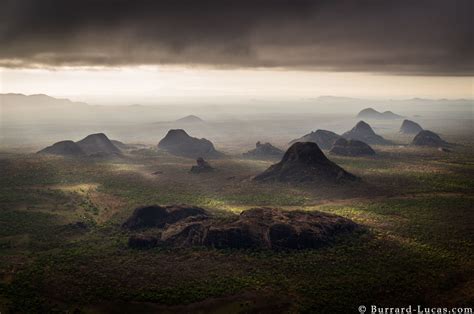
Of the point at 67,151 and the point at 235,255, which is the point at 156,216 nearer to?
the point at 235,255

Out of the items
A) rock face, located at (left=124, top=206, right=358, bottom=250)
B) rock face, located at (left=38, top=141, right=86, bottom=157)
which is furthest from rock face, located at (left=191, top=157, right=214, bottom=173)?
rock face, located at (left=124, top=206, right=358, bottom=250)

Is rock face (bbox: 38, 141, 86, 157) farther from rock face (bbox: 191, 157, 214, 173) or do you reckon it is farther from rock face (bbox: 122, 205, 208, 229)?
rock face (bbox: 122, 205, 208, 229)

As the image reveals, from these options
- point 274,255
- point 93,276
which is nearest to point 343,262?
point 274,255

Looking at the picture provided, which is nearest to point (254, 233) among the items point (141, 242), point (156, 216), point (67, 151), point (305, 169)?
point (141, 242)

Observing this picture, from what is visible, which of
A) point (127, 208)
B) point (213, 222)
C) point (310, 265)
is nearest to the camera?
point (310, 265)

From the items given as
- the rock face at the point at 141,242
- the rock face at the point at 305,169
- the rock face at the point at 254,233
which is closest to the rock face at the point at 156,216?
the rock face at the point at 254,233

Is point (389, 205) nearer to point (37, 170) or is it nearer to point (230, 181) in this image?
point (230, 181)

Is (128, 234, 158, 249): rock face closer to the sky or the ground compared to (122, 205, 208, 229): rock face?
closer to the ground
